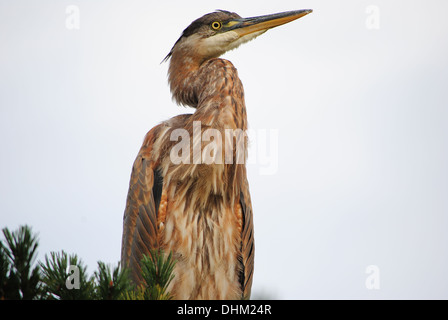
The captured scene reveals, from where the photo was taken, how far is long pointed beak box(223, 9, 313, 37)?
5.51 meters

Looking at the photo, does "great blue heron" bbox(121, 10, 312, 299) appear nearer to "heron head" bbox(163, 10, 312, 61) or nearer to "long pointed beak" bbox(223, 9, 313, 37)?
"heron head" bbox(163, 10, 312, 61)

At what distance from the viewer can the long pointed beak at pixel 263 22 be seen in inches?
217

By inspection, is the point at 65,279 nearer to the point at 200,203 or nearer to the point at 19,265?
the point at 19,265

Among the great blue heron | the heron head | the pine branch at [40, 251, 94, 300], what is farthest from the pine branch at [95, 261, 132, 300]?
the heron head

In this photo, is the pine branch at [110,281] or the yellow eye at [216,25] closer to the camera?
the pine branch at [110,281]

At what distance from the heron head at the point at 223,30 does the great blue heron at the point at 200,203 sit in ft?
2.01

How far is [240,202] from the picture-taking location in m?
4.68

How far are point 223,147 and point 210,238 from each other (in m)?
0.78

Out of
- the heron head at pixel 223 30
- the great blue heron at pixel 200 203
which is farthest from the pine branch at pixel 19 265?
the heron head at pixel 223 30

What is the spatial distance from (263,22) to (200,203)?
222 centimetres

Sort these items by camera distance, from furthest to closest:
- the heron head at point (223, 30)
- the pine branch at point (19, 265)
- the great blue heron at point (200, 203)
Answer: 1. the heron head at point (223, 30)
2. the great blue heron at point (200, 203)
3. the pine branch at point (19, 265)

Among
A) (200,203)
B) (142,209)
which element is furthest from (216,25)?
(142,209)

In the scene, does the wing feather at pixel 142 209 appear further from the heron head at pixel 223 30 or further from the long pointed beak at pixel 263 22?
the long pointed beak at pixel 263 22
